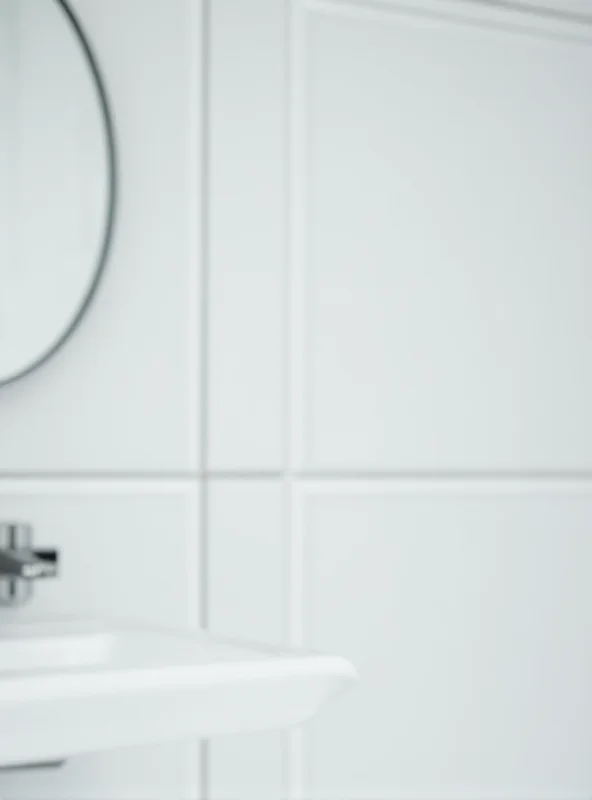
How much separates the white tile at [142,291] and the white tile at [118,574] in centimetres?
4

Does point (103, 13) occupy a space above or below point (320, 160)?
above

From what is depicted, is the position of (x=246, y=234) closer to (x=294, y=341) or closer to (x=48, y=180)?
(x=294, y=341)

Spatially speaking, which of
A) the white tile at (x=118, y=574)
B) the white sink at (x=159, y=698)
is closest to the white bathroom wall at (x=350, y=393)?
the white tile at (x=118, y=574)

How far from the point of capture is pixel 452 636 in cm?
174

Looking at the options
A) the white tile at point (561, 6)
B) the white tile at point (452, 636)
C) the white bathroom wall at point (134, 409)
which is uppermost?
the white tile at point (561, 6)

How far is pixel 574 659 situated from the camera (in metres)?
1.82

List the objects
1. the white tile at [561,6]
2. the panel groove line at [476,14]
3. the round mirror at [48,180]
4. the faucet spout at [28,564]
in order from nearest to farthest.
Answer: the faucet spout at [28,564] → the round mirror at [48,180] → the panel groove line at [476,14] → the white tile at [561,6]

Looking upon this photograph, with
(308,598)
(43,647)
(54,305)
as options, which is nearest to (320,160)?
(54,305)

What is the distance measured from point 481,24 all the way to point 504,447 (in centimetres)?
52

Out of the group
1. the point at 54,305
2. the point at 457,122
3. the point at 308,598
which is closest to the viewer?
the point at 54,305

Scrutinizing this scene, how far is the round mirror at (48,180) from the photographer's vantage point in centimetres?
150

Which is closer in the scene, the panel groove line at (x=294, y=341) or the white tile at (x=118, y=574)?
the white tile at (x=118, y=574)

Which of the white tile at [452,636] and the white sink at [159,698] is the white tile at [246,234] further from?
the white sink at [159,698]

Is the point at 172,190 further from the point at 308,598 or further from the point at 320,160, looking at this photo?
the point at 308,598
